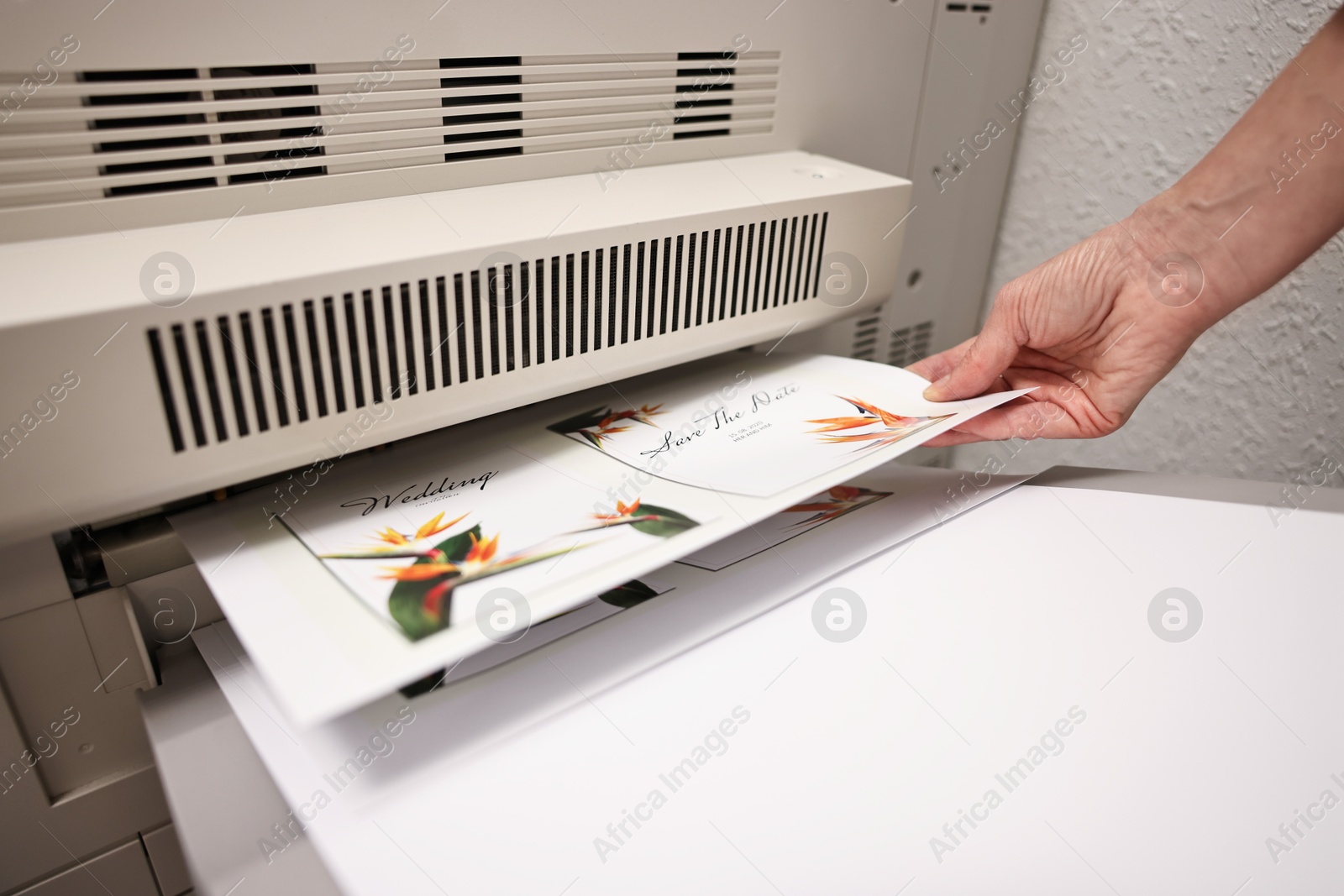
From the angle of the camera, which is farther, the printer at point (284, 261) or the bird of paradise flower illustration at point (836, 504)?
A: the bird of paradise flower illustration at point (836, 504)

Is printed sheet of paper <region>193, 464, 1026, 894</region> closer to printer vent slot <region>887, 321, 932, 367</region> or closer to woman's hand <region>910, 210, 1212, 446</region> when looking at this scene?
woman's hand <region>910, 210, 1212, 446</region>

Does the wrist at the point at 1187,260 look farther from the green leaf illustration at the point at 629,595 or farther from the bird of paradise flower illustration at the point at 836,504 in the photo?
the green leaf illustration at the point at 629,595

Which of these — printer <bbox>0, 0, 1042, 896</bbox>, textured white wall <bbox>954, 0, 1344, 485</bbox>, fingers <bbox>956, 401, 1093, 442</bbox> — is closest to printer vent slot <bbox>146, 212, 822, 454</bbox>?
printer <bbox>0, 0, 1042, 896</bbox>

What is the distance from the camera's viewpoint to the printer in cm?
36

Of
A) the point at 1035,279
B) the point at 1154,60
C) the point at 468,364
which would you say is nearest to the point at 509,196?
the point at 468,364

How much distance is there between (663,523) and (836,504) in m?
0.19

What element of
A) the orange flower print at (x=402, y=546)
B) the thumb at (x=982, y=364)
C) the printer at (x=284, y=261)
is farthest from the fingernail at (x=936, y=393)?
the orange flower print at (x=402, y=546)

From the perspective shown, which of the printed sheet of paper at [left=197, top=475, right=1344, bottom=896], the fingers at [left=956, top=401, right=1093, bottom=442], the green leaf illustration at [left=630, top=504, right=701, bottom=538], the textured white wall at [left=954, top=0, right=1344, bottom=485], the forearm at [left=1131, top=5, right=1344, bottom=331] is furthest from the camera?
the textured white wall at [left=954, top=0, right=1344, bottom=485]

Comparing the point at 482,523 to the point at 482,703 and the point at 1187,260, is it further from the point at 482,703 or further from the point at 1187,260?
the point at 1187,260

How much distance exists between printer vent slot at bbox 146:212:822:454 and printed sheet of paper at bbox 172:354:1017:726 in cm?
6

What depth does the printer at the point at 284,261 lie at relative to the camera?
1.18ft

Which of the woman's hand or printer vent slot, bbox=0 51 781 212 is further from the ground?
printer vent slot, bbox=0 51 781 212

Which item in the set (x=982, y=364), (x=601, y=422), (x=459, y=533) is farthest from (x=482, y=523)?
(x=982, y=364)

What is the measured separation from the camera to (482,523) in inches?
17.8
